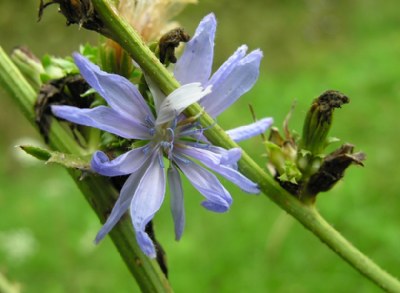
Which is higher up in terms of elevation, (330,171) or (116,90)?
(116,90)

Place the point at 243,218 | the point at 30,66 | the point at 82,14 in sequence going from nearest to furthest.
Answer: the point at 82,14 → the point at 30,66 → the point at 243,218

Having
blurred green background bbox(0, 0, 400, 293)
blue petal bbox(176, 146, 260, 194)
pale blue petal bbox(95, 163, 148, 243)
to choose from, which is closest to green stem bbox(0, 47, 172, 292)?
pale blue petal bbox(95, 163, 148, 243)

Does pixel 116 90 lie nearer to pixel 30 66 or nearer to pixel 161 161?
pixel 161 161

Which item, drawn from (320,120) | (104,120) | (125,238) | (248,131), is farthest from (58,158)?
(320,120)

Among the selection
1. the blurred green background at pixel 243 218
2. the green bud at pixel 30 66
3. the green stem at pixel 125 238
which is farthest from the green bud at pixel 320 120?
the blurred green background at pixel 243 218

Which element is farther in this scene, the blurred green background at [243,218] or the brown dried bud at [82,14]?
the blurred green background at [243,218]

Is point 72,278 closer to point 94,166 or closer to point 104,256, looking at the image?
point 104,256

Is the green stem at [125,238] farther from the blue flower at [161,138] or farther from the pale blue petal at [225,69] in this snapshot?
the pale blue petal at [225,69]
